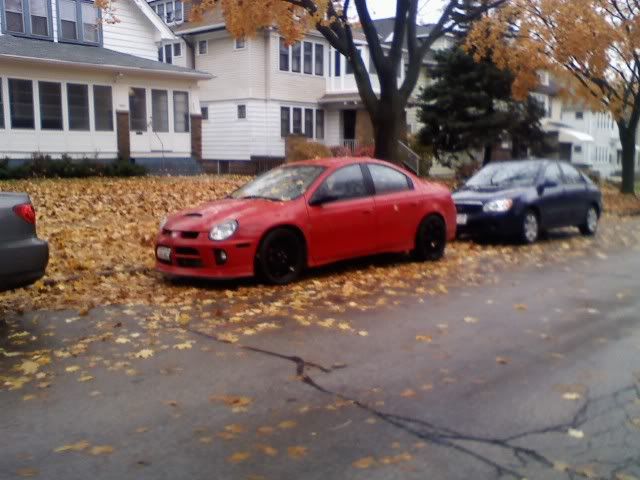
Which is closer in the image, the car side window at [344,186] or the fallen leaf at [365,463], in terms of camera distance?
the fallen leaf at [365,463]

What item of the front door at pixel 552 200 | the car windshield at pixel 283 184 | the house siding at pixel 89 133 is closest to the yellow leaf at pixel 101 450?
the car windshield at pixel 283 184

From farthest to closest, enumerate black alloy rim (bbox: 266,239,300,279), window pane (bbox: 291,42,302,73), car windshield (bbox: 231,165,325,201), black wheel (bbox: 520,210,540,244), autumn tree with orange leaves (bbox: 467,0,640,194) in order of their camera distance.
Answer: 1. window pane (bbox: 291,42,302,73)
2. autumn tree with orange leaves (bbox: 467,0,640,194)
3. black wheel (bbox: 520,210,540,244)
4. car windshield (bbox: 231,165,325,201)
5. black alloy rim (bbox: 266,239,300,279)

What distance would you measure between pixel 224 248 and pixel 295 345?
241 centimetres

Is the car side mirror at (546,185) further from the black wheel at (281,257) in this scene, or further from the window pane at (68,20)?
the window pane at (68,20)

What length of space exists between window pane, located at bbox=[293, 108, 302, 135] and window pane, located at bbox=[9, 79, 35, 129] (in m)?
13.2

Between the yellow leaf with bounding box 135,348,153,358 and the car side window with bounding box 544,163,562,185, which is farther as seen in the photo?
the car side window with bounding box 544,163,562,185

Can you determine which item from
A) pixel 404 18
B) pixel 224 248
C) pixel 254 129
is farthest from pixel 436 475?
pixel 254 129

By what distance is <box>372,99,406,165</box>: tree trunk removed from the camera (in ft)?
54.9

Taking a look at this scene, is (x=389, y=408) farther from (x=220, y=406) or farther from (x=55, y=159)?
(x=55, y=159)

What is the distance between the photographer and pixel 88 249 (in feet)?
37.2

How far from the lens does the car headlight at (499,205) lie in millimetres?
12727

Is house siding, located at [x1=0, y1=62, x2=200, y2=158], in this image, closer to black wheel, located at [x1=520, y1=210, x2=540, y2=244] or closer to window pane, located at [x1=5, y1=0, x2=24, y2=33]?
window pane, located at [x1=5, y1=0, x2=24, y2=33]

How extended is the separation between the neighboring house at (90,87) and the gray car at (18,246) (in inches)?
677

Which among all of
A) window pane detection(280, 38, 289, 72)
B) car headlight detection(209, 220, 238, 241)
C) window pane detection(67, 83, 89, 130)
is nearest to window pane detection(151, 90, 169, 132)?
window pane detection(67, 83, 89, 130)
